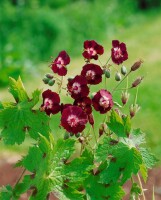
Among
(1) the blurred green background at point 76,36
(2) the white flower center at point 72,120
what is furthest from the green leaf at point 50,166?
(1) the blurred green background at point 76,36

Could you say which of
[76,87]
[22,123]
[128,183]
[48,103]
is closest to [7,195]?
[22,123]

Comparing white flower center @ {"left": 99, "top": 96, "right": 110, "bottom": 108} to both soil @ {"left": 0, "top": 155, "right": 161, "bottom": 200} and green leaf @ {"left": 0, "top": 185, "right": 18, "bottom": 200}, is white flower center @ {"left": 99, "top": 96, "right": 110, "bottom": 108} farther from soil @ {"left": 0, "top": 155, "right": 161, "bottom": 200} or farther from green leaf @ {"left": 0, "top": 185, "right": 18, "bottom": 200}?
soil @ {"left": 0, "top": 155, "right": 161, "bottom": 200}

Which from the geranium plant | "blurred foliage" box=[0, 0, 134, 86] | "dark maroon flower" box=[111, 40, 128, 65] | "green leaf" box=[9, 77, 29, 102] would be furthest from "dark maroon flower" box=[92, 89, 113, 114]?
"blurred foliage" box=[0, 0, 134, 86]

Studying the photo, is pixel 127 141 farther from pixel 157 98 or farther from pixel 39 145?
pixel 157 98

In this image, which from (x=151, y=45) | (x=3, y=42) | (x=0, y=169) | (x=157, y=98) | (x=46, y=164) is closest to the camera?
(x=46, y=164)

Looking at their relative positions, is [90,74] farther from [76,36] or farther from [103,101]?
[76,36]

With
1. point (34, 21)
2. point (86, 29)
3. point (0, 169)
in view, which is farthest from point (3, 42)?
point (0, 169)
